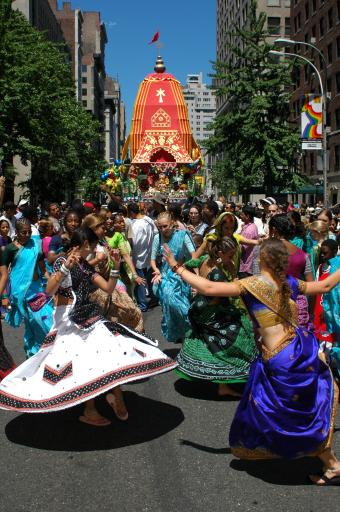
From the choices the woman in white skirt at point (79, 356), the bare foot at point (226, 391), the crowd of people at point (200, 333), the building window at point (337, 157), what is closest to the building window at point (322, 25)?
the building window at point (337, 157)

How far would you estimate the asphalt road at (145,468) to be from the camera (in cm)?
396

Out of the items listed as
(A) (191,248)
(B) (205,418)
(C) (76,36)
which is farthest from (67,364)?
(C) (76,36)

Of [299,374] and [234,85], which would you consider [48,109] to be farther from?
[299,374]

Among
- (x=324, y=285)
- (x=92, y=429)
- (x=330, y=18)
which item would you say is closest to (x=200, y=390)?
(x=92, y=429)

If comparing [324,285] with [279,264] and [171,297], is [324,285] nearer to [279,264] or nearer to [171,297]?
[279,264]

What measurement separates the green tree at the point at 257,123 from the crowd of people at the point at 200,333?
23125mm

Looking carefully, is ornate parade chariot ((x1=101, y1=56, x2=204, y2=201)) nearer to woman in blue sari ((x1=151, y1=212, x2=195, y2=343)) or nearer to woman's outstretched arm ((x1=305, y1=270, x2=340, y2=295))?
woman in blue sari ((x1=151, y1=212, x2=195, y2=343))

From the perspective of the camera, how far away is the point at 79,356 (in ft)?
15.8

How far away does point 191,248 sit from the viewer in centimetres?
813

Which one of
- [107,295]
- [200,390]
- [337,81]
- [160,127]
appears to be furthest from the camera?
[337,81]

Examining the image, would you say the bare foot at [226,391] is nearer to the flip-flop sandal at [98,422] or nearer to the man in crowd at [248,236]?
the flip-flop sandal at [98,422]

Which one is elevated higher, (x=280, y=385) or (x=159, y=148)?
(x=159, y=148)

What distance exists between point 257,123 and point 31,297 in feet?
82.5

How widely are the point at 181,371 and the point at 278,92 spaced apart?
2721 centimetres
